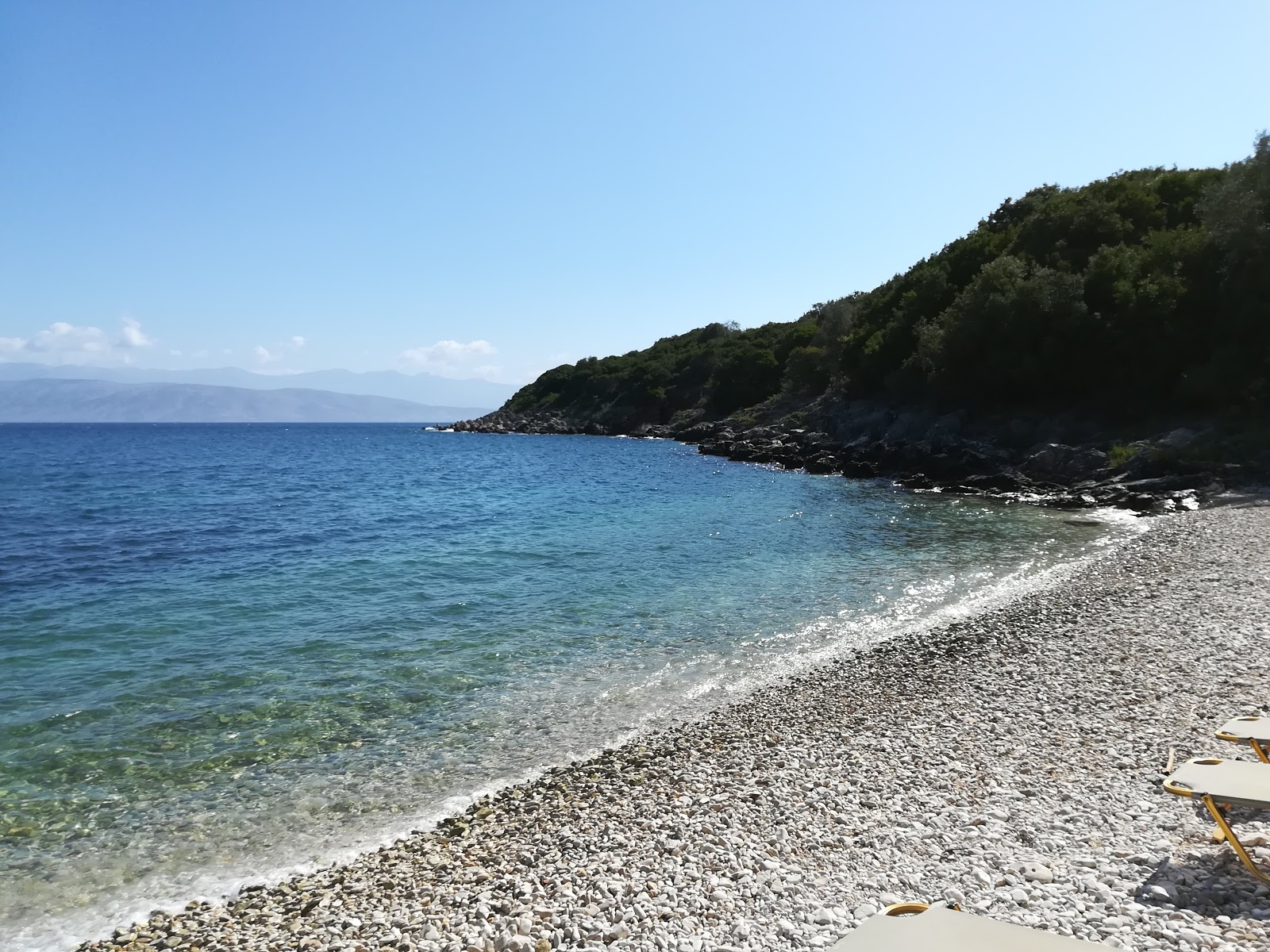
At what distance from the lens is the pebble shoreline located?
6.05 m

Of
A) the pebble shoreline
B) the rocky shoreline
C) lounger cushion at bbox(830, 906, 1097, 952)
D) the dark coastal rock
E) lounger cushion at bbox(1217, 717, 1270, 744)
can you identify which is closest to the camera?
lounger cushion at bbox(830, 906, 1097, 952)

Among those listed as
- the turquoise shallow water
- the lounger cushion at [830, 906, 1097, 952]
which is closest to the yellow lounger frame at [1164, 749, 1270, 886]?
the lounger cushion at [830, 906, 1097, 952]

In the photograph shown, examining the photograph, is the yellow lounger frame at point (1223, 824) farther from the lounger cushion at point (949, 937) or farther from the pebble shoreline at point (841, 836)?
the lounger cushion at point (949, 937)

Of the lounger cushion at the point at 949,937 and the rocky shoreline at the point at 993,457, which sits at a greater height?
the rocky shoreline at the point at 993,457

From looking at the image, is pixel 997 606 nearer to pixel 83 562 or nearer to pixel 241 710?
pixel 241 710

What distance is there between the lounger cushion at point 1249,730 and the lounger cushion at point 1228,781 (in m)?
0.86

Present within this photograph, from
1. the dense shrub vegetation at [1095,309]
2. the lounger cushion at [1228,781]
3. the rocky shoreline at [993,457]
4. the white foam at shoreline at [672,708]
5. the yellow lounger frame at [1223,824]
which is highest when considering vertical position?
the dense shrub vegetation at [1095,309]

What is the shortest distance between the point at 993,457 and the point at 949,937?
150 feet

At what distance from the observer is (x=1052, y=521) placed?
99.7ft

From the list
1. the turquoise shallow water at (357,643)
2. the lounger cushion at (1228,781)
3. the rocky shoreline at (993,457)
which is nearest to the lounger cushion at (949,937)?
the lounger cushion at (1228,781)

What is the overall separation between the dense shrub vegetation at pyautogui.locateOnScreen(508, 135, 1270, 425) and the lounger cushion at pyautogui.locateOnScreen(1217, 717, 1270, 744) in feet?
128

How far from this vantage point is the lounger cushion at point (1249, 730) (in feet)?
23.8

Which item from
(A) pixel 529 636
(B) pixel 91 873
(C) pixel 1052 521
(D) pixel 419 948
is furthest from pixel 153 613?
(C) pixel 1052 521

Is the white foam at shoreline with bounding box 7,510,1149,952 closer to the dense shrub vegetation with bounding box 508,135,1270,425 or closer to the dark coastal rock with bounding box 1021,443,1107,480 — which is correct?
the dark coastal rock with bounding box 1021,443,1107,480
